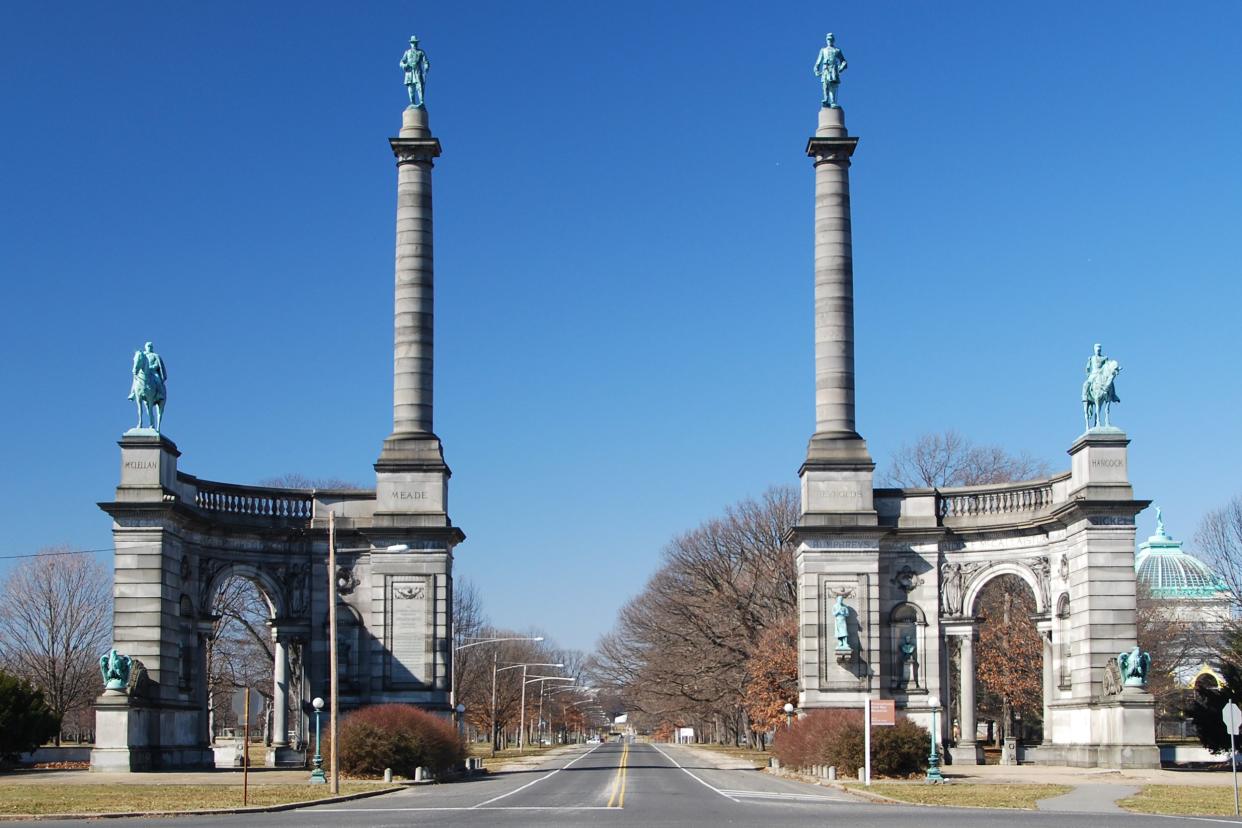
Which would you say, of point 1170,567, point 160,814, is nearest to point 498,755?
point 160,814

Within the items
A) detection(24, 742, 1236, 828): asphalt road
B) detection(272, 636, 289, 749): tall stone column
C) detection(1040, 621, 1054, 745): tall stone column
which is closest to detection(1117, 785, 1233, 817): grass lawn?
detection(24, 742, 1236, 828): asphalt road

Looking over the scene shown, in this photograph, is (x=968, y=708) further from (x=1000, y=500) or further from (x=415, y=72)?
(x=415, y=72)

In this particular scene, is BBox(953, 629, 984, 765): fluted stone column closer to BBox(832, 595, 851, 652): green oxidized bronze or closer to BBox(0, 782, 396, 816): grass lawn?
BBox(832, 595, 851, 652): green oxidized bronze

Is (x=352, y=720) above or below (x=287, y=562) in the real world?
below

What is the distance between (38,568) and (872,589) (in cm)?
5040

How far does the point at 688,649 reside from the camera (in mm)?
78938

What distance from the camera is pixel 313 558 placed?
52.3m

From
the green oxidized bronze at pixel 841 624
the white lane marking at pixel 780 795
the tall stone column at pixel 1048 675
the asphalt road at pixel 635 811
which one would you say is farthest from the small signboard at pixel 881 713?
the tall stone column at pixel 1048 675

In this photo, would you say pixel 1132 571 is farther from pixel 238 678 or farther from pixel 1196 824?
pixel 238 678

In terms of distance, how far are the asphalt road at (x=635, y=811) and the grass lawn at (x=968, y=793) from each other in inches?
45.7

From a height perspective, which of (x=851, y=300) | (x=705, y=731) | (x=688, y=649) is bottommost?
(x=705, y=731)

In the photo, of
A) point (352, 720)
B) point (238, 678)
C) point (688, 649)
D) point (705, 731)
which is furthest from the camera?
point (705, 731)

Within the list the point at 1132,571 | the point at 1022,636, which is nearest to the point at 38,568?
the point at 1022,636

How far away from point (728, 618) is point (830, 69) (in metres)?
30.4
